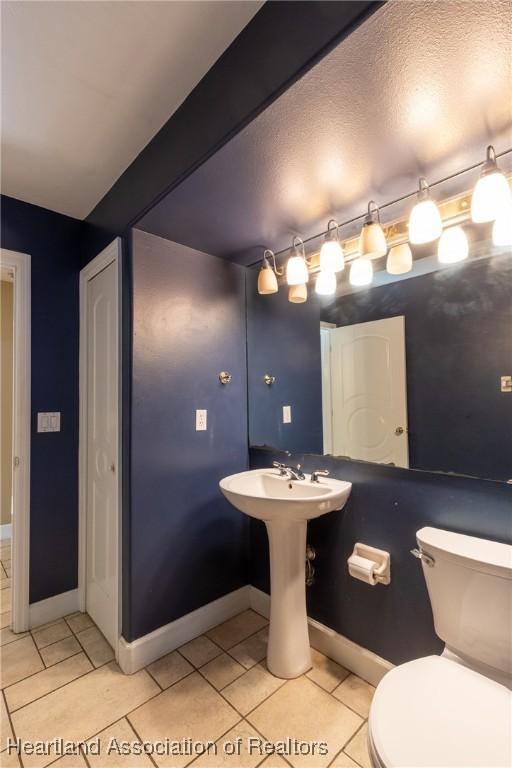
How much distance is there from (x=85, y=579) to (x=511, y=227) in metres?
2.75

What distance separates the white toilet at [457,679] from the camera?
778 millimetres

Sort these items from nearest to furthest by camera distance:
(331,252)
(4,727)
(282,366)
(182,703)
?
(4,727)
(182,703)
(331,252)
(282,366)

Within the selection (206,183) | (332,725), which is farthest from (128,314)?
(332,725)

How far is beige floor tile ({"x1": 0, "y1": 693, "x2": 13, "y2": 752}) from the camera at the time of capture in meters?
1.26

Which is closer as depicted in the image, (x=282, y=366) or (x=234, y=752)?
(x=234, y=752)

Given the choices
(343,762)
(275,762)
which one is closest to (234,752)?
(275,762)

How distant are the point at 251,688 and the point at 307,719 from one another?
0.88 feet

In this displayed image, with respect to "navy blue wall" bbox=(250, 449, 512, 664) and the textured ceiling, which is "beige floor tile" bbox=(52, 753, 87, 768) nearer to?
"navy blue wall" bbox=(250, 449, 512, 664)

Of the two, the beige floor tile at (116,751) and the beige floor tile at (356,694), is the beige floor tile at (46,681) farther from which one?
the beige floor tile at (356,694)

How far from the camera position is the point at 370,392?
1.69 metres

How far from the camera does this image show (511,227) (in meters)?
1.23

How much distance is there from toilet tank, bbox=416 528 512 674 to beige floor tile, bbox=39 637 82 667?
1740 mm

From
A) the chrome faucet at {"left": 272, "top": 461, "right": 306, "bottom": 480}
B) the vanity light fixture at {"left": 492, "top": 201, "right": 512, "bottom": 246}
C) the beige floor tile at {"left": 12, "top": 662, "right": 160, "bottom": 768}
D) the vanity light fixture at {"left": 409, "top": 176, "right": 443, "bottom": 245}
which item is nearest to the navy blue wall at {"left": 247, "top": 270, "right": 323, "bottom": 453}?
the chrome faucet at {"left": 272, "top": 461, "right": 306, "bottom": 480}

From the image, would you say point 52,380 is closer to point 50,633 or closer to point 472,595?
point 50,633
